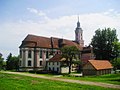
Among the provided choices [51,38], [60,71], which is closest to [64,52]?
[60,71]

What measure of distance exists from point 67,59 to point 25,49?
1643cm

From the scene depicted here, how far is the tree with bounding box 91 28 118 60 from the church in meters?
6.07

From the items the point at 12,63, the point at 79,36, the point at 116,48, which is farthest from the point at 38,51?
the point at 116,48

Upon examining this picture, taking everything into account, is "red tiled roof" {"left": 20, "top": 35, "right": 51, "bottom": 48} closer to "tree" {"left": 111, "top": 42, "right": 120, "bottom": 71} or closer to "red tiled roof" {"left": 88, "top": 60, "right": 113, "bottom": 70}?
"tree" {"left": 111, "top": 42, "right": 120, "bottom": 71}

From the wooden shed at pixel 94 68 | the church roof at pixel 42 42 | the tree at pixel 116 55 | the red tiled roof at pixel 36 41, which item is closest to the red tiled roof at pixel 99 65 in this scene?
the wooden shed at pixel 94 68

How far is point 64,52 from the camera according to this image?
64.3 m

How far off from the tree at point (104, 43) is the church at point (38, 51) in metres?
6.07

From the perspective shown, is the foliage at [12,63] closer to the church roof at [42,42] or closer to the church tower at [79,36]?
the church roof at [42,42]

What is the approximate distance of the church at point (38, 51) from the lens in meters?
73.1

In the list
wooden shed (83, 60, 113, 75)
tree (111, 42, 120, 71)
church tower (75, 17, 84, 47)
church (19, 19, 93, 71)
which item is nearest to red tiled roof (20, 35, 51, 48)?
church (19, 19, 93, 71)

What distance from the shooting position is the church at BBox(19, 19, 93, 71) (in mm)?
73062

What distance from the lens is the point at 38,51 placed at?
248ft

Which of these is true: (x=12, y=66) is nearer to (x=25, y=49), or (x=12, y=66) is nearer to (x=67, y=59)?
(x=25, y=49)

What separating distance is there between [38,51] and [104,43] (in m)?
24.4
